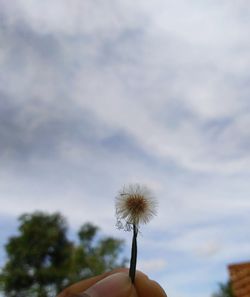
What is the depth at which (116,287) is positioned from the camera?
122 cm

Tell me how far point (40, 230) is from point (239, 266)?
100 feet

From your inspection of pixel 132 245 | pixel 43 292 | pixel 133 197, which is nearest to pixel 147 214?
pixel 133 197

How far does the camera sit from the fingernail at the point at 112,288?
1220 mm

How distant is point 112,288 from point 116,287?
12 mm

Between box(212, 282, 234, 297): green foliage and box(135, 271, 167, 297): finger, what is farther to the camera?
box(212, 282, 234, 297): green foliage

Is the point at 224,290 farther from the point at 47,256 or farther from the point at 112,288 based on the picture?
the point at 112,288

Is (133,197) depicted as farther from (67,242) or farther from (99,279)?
(67,242)

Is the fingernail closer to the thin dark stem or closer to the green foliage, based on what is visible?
the thin dark stem

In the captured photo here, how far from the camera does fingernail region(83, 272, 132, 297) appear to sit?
122cm

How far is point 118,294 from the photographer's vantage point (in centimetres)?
122

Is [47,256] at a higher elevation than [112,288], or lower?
higher

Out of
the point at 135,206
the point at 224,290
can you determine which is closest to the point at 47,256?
the point at 224,290

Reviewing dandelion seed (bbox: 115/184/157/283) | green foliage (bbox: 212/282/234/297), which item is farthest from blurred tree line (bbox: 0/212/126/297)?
dandelion seed (bbox: 115/184/157/283)

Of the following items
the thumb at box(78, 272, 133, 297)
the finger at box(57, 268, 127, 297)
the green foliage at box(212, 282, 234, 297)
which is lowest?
the thumb at box(78, 272, 133, 297)
